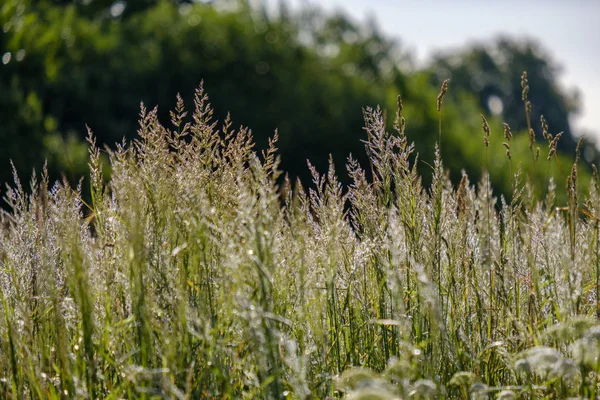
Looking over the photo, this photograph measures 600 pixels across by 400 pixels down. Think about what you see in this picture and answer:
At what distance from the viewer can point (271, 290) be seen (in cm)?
201

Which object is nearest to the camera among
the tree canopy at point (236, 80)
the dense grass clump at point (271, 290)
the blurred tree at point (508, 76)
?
the dense grass clump at point (271, 290)

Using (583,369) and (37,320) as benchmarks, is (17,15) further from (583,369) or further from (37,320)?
(583,369)

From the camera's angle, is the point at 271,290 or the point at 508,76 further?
the point at 508,76

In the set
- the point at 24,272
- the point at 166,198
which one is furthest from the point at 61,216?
the point at 24,272

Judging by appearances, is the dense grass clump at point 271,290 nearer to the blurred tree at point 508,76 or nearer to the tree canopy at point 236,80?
the tree canopy at point 236,80

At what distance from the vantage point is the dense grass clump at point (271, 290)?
77.9 inches

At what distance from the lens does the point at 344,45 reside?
2017 cm

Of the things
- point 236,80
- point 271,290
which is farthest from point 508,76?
point 271,290

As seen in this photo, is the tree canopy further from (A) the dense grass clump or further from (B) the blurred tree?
(B) the blurred tree

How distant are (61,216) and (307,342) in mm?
1054

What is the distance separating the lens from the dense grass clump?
6.49 feet

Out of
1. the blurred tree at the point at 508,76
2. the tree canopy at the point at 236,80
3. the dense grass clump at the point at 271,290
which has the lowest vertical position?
the dense grass clump at the point at 271,290

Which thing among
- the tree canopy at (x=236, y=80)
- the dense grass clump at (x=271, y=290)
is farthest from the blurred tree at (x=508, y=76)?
the dense grass clump at (x=271, y=290)

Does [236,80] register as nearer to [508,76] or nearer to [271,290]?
[271,290]
